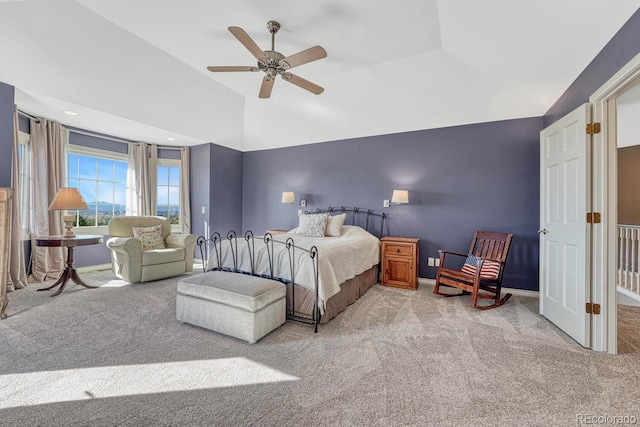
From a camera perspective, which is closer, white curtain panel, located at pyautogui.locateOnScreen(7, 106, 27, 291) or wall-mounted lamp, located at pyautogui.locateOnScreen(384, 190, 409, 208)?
white curtain panel, located at pyautogui.locateOnScreen(7, 106, 27, 291)

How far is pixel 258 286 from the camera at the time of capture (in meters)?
2.54

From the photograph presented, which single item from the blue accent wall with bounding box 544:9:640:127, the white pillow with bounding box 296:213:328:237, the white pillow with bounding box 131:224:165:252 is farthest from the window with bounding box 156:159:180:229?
the blue accent wall with bounding box 544:9:640:127

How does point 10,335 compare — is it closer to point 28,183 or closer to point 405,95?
point 28,183

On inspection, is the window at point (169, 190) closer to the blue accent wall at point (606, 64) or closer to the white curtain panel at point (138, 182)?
the white curtain panel at point (138, 182)

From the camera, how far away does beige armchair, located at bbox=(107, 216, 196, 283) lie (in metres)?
4.13

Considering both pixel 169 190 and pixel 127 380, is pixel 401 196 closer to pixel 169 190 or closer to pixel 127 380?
pixel 127 380

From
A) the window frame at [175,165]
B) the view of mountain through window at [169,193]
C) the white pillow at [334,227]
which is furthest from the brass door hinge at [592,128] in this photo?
the view of mountain through window at [169,193]

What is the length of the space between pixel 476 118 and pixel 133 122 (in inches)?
209

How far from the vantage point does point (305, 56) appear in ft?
8.09

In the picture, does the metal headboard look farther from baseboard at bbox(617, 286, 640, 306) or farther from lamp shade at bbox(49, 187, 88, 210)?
lamp shade at bbox(49, 187, 88, 210)

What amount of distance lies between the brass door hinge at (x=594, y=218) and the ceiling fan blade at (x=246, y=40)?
3.16 m

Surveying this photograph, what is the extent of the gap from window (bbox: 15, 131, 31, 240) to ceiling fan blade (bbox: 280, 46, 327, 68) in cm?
438

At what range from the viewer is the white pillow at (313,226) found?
4414 millimetres

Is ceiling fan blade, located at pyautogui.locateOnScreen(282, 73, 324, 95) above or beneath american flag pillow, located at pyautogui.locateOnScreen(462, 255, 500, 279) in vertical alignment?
above
